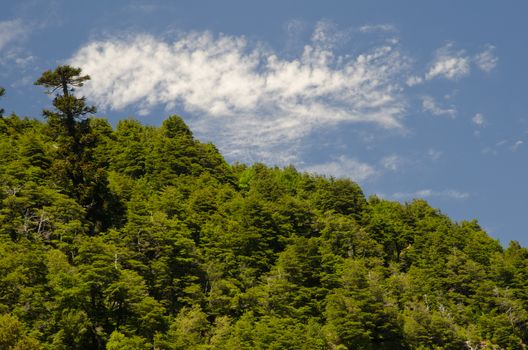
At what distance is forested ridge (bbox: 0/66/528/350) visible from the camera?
43031 millimetres

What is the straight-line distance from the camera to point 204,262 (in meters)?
61.2

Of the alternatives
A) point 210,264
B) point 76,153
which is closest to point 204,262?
point 210,264

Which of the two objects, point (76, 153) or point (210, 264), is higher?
point (76, 153)

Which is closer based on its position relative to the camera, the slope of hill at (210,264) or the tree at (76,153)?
the slope of hill at (210,264)

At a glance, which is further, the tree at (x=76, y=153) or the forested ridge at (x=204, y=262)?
the tree at (x=76, y=153)

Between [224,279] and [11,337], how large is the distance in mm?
28053

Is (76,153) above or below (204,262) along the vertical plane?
above

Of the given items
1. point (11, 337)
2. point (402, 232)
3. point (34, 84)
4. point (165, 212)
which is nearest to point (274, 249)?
point (165, 212)

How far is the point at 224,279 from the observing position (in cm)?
5878

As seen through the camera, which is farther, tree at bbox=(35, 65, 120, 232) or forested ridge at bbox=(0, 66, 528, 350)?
tree at bbox=(35, 65, 120, 232)

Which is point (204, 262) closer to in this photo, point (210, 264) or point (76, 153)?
point (210, 264)

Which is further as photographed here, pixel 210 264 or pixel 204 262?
pixel 204 262

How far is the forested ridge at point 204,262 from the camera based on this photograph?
43.0 m

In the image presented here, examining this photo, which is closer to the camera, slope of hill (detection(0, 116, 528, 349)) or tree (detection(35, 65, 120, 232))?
slope of hill (detection(0, 116, 528, 349))
